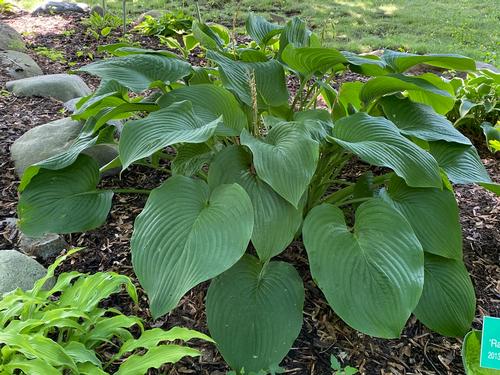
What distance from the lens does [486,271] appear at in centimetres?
241

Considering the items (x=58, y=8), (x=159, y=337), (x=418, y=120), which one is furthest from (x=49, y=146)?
(x=58, y=8)

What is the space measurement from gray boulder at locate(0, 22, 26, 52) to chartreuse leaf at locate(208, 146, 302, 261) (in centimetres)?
422

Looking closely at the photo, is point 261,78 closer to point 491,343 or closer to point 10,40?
point 491,343

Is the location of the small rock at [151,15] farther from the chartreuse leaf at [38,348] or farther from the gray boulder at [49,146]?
the chartreuse leaf at [38,348]

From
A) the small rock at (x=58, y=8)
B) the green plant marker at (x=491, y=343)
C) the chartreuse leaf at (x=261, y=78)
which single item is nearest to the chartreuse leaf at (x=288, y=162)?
the chartreuse leaf at (x=261, y=78)

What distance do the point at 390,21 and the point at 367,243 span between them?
21.9ft

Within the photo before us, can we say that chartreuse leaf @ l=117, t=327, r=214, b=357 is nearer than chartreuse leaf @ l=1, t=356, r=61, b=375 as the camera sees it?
No

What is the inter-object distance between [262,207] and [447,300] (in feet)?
2.69

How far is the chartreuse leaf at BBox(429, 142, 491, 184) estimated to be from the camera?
2.22 meters

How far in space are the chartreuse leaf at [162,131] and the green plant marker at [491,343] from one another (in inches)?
40.7

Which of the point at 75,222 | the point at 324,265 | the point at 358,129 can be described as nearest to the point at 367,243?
the point at 324,265

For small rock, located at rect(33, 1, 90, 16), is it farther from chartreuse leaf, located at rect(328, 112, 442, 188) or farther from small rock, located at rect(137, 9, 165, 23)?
chartreuse leaf, located at rect(328, 112, 442, 188)

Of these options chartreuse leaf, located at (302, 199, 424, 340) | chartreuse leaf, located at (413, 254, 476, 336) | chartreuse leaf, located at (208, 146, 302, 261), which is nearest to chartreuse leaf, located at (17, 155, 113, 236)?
chartreuse leaf, located at (208, 146, 302, 261)

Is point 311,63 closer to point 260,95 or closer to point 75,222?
point 260,95
